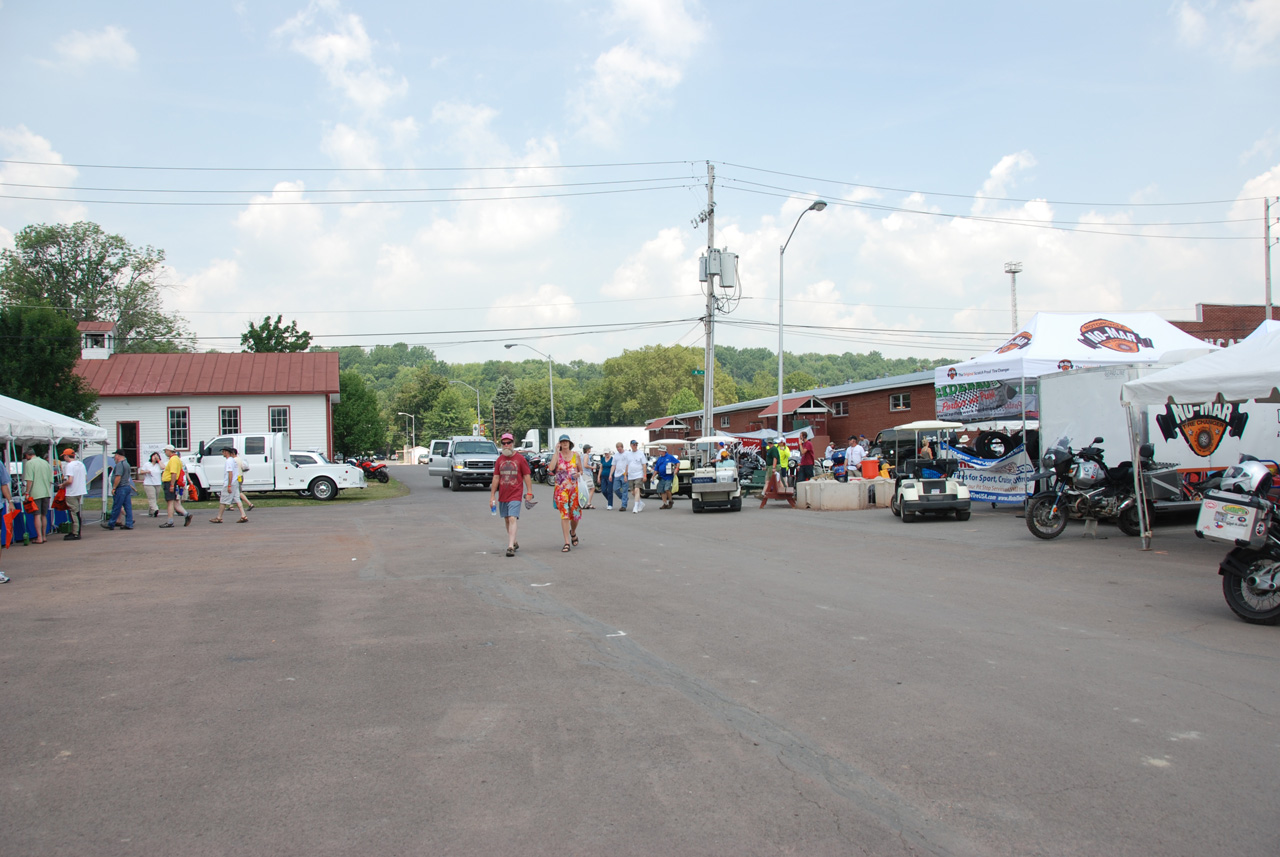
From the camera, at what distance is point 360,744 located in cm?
461

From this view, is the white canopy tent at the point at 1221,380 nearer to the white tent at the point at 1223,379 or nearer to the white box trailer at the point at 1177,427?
the white tent at the point at 1223,379

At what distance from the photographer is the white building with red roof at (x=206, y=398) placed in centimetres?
Answer: 3869

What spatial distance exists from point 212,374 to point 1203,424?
39071 mm

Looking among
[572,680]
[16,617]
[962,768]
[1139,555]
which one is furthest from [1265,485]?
[16,617]

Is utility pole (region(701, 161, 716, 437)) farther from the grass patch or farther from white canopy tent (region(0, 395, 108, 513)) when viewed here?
white canopy tent (region(0, 395, 108, 513))

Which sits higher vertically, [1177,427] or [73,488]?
[1177,427]

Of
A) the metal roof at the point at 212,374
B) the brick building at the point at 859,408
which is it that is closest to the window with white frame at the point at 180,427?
the metal roof at the point at 212,374

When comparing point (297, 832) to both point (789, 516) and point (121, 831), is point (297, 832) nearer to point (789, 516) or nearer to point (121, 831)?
point (121, 831)

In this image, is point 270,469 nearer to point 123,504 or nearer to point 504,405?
point 123,504

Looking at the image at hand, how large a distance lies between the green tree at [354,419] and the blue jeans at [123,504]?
31.5 meters

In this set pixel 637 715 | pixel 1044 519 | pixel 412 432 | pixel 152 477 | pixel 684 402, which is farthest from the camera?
pixel 412 432

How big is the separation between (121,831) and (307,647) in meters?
3.26

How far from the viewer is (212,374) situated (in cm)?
3966

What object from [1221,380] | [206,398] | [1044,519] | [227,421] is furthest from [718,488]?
[206,398]
